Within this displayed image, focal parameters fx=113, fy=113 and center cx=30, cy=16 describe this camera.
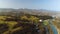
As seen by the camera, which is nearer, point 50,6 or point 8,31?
point 8,31

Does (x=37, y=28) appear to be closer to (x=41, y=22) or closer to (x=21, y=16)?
(x=41, y=22)

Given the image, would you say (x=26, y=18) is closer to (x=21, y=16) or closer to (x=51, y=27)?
(x=21, y=16)

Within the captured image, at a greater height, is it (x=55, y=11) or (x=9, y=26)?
(x=55, y=11)

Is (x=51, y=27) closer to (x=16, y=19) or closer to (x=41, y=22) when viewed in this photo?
(x=41, y=22)

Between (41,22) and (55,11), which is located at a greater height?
(55,11)

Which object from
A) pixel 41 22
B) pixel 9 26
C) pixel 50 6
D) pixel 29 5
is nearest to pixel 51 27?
pixel 41 22

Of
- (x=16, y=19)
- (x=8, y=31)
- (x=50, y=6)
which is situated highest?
(x=50, y=6)

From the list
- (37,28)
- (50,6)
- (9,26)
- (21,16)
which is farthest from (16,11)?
(50,6)

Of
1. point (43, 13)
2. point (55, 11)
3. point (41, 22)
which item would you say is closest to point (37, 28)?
point (41, 22)
